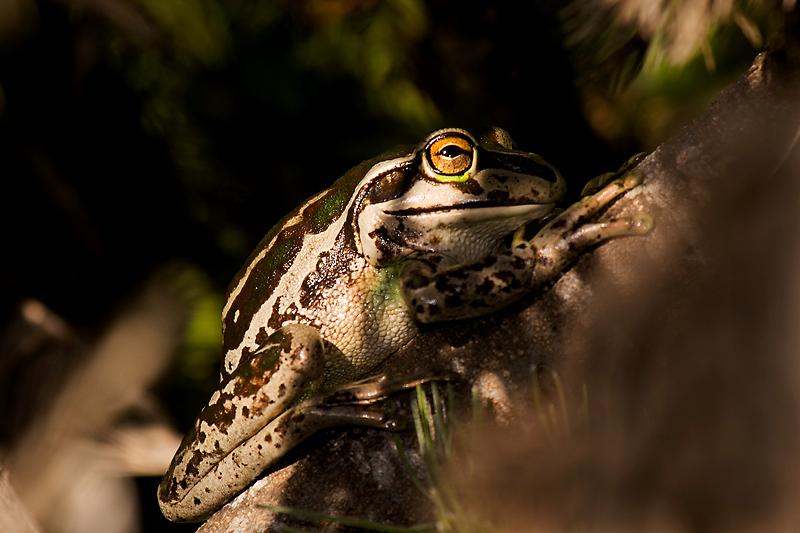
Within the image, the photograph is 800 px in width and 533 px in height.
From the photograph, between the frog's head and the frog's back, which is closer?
the frog's head

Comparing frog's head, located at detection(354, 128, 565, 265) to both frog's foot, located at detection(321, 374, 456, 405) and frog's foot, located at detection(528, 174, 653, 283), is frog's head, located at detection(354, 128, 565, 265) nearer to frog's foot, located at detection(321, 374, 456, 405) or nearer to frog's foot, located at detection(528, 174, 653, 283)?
frog's foot, located at detection(528, 174, 653, 283)

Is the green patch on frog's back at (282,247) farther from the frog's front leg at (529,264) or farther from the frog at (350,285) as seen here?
the frog's front leg at (529,264)

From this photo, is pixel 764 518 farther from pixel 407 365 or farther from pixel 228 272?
pixel 228 272

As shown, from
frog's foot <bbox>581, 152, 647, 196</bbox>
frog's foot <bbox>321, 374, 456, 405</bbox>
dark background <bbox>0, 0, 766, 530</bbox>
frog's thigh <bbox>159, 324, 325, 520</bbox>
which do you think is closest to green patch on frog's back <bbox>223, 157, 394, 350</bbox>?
frog's thigh <bbox>159, 324, 325, 520</bbox>

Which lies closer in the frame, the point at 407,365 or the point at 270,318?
the point at 407,365

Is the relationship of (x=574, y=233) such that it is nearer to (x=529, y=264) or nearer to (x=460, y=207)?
(x=529, y=264)

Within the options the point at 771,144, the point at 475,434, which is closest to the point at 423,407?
the point at 475,434
